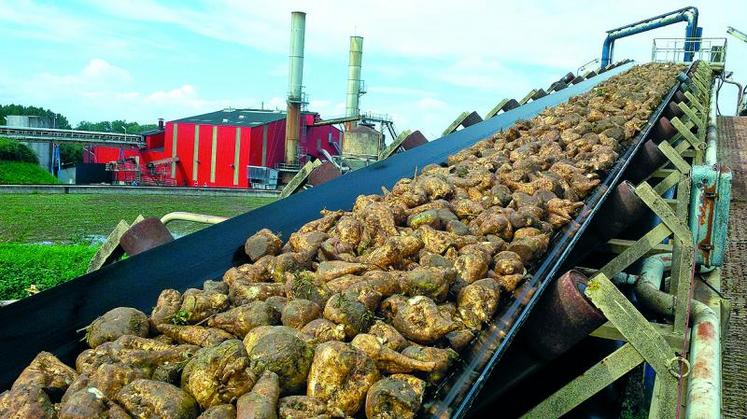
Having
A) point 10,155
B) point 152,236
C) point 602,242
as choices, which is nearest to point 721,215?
point 602,242

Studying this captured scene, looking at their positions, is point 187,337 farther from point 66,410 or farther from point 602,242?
point 602,242

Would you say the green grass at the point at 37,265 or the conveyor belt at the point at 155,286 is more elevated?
the conveyor belt at the point at 155,286

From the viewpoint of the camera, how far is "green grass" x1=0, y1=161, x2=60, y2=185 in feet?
70.9

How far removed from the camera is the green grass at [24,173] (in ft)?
70.9

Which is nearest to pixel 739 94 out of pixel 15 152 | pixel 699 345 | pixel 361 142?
pixel 361 142

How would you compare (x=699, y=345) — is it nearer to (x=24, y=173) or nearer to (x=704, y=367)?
(x=704, y=367)

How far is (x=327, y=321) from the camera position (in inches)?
69.9

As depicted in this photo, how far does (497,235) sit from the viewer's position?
108 inches

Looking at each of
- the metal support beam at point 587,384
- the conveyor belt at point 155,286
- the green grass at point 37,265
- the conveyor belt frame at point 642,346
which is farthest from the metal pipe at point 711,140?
the green grass at point 37,265

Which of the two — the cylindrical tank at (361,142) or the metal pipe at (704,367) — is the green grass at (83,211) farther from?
the metal pipe at (704,367)

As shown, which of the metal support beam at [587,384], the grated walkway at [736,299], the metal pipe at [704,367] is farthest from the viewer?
the grated walkway at [736,299]

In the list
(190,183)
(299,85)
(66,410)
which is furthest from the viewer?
(190,183)

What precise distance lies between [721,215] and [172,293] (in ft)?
10.8

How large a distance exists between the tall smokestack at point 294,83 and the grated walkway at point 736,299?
15786 mm
